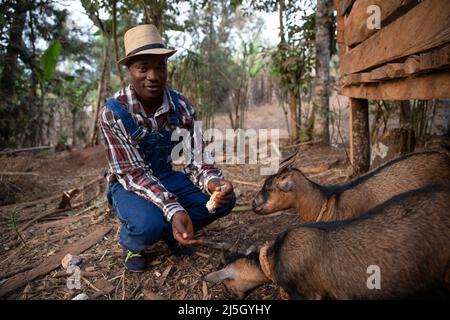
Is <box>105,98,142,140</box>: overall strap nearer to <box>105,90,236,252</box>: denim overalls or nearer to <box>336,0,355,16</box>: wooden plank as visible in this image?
<box>105,90,236,252</box>: denim overalls

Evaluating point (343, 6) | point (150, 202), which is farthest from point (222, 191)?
point (343, 6)

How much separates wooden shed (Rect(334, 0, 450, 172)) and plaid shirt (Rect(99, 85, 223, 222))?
5.70ft

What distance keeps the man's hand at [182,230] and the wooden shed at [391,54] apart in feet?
6.20

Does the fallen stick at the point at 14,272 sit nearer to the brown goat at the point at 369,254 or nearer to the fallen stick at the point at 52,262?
the fallen stick at the point at 52,262

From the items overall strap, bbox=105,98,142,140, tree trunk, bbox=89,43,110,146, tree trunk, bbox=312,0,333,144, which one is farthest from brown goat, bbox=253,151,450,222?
tree trunk, bbox=89,43,110,146

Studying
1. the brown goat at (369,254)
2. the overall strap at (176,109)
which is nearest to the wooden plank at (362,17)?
the brown goat at (369,254)

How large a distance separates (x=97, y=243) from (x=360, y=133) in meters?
3.69

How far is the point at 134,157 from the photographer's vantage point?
3074mm

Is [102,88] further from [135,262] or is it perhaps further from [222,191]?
[222,191]

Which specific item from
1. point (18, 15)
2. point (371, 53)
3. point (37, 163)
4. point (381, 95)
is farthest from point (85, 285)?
point (18, 15)

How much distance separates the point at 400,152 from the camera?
4.25 m

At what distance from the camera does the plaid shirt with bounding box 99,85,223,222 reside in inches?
114

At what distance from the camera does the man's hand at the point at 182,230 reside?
260 centimetres
